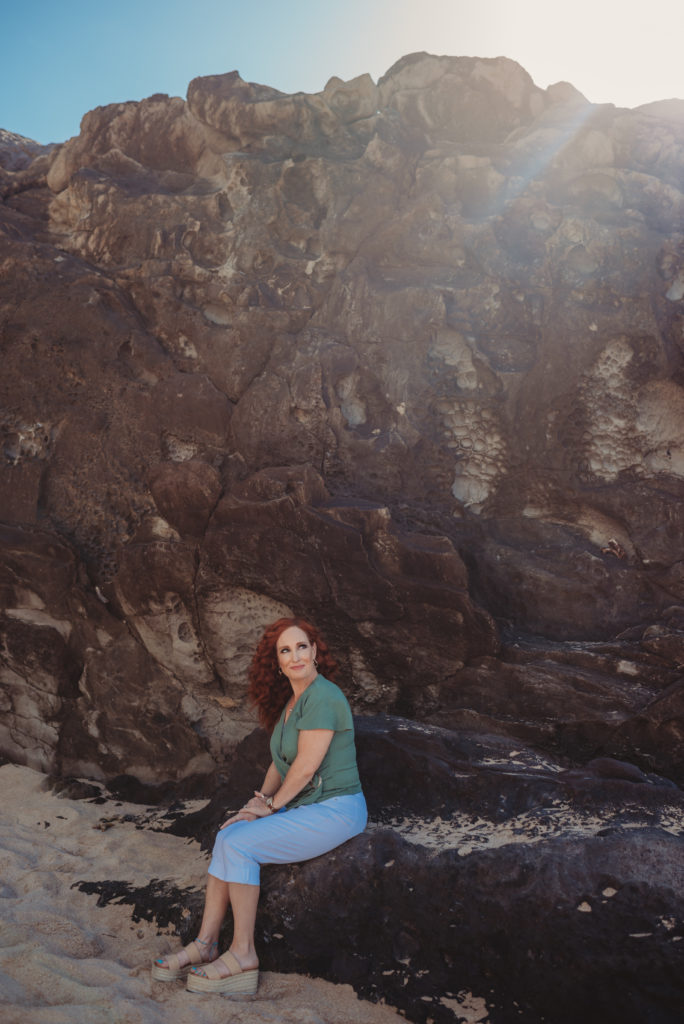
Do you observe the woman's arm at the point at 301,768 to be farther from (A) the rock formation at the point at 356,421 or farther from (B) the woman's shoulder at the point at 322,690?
(A) the rock formation at the point at 356,421

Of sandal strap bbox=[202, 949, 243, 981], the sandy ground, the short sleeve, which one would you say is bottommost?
the sandy ground

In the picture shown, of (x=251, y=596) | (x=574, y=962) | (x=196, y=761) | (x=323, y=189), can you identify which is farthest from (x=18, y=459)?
(x=574, y=962)

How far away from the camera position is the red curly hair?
359cm

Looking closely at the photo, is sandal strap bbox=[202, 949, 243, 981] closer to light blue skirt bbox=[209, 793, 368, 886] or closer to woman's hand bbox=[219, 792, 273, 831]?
light blue skirt bbox=[209, 793, 368, 886]

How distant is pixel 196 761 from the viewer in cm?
501

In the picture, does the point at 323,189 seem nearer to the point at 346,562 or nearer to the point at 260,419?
the point at 260,419

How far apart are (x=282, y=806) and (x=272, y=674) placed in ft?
2.15

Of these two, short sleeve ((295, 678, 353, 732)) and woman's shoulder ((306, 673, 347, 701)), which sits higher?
woman's shoulder ((306, 673, 347, 701))

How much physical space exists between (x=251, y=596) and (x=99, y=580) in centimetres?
113

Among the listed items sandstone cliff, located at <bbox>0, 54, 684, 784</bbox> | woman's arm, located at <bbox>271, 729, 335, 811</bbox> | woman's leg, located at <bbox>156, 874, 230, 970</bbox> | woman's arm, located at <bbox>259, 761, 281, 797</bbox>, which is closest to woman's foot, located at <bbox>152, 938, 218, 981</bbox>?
woman's leg, located at <bbox>156, 874, 230, 970</bbox>

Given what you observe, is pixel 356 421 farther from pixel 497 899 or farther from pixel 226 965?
pixel 226 965

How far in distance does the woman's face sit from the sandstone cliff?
1.24 meters

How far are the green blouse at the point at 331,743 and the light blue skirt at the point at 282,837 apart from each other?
6 cm

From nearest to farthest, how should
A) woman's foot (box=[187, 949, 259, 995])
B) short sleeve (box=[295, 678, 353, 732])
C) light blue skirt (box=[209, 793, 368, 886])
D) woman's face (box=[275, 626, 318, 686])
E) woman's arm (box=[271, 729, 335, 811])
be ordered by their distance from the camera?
1. woman's foot (box=[187, 949, 259, 995])
2. light blue skirt (box=[209, 793, 368, 886])
3. woman's arm (box=[271, 729, 335, 811])
4. short sleeve (box=[295, 678, 353, 732])
5. woman's face (box=[275, 626, 318, 686])
